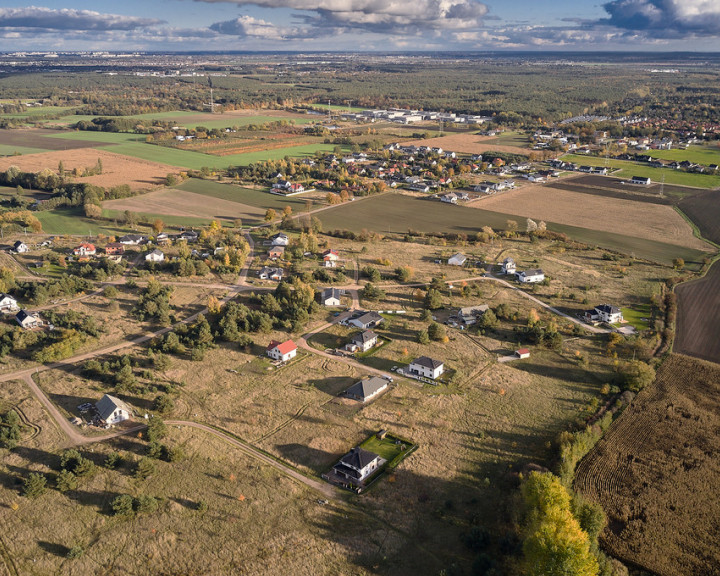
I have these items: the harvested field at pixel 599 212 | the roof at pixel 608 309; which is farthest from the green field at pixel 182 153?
the roof at pixel 608 309

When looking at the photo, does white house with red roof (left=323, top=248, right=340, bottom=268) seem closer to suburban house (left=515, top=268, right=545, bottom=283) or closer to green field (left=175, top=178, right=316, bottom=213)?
suburban house (left=515, top=268, right=545, bottom=283)

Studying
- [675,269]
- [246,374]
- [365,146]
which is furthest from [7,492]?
[365,146]

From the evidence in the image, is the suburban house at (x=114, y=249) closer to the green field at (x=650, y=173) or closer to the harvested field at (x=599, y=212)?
the harvested field at (x=599, y=212)

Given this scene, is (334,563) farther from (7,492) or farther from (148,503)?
(7,492)

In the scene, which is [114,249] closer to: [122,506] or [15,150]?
[122,506]

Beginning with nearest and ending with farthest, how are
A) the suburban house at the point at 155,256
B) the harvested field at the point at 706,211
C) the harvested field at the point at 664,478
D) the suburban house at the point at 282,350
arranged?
the harvested field at the point at 664,478 → the suburban house at the point at 282,350 → the suburban house at the point at 155,256 → the harvested field at the point at 706,211

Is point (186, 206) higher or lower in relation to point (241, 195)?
lower

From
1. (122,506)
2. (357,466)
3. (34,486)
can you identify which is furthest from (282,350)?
(34,486)
